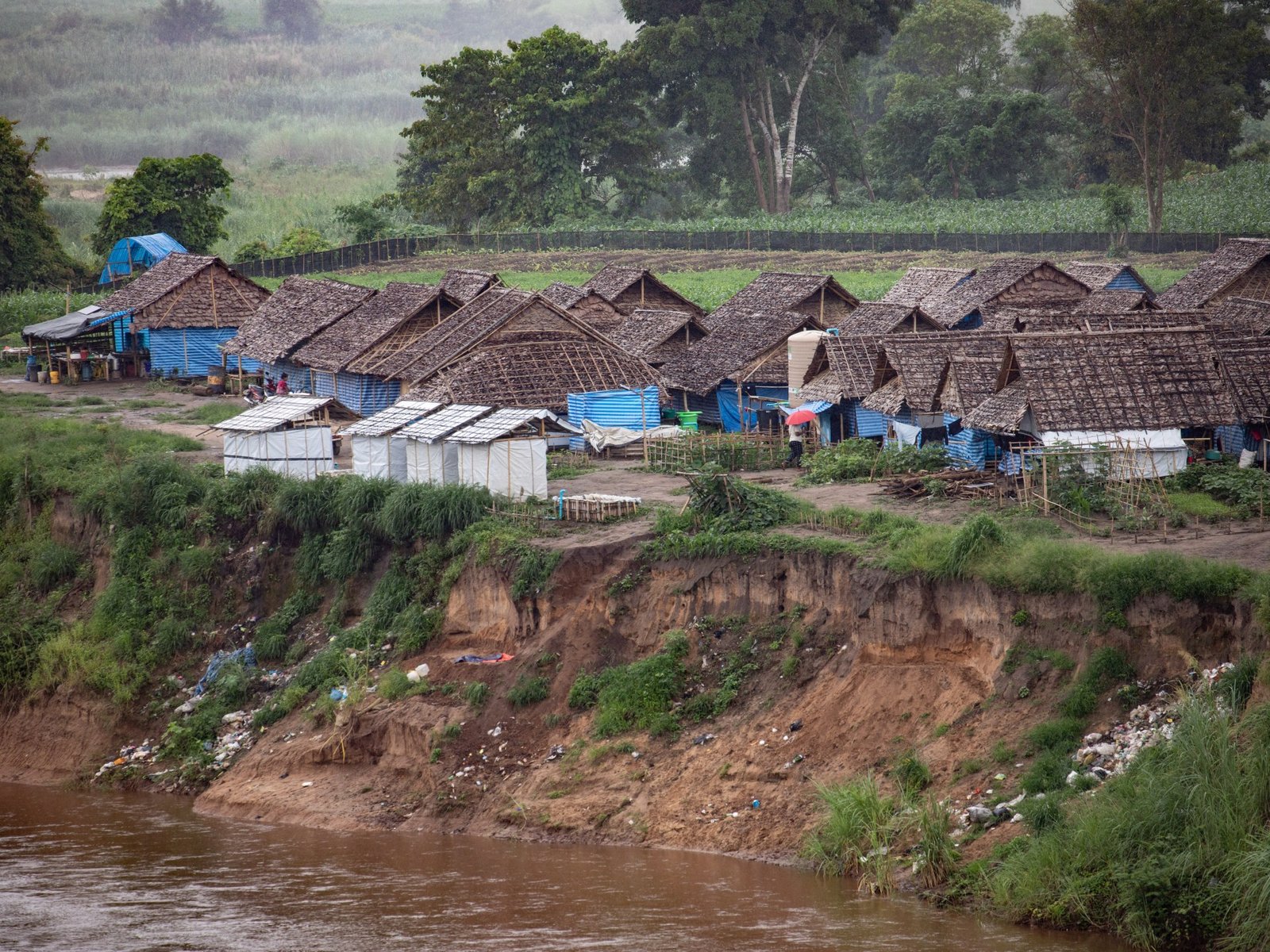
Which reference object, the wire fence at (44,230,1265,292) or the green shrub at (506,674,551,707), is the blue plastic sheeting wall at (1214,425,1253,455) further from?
the wire fence at (44,230,1265,292)

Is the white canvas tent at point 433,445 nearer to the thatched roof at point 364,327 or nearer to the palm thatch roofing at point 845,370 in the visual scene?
the palm thatch roofing at point 845,370

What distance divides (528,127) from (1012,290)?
97.4 ft

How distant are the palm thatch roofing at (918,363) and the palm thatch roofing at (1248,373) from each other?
385 cm

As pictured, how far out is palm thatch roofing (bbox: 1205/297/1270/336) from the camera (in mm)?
30828

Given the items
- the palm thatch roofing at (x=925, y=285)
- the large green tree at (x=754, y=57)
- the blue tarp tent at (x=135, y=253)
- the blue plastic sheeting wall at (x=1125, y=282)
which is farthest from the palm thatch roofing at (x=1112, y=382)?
the large green tree at (x=754, y=57)

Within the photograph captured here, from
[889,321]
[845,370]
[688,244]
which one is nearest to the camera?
[845,370]

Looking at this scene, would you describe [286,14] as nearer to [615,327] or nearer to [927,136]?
[927,136]

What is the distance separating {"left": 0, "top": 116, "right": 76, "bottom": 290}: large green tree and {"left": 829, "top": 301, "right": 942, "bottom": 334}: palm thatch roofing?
33.7 m

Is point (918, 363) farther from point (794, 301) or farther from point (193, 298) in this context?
point (193, 298)

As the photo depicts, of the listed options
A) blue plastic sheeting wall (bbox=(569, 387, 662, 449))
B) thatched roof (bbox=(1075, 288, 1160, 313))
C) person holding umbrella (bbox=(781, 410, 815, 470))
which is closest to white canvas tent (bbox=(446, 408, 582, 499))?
person holding umbrella (bbox=(781, 410, 815, 470))

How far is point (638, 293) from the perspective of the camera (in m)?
44.3

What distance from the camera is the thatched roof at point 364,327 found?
39.6m

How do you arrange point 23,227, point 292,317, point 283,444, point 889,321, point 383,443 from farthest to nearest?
point 23,227
point 292,317
point 889,321
point 283,444
point 383,443

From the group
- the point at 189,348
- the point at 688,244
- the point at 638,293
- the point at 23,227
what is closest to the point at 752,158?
the point at 688,244
